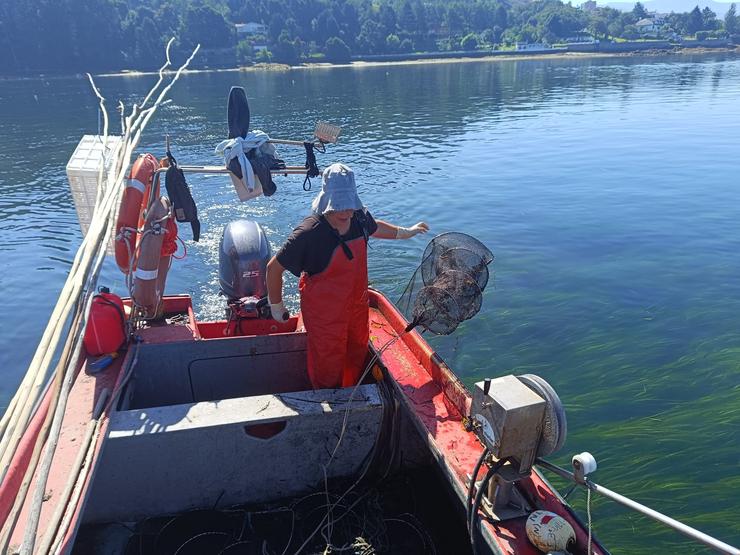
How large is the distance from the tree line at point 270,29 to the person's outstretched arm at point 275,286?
321 ft

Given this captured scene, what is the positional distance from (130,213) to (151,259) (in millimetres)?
509

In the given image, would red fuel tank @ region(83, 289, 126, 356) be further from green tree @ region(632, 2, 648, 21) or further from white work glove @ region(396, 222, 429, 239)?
green tree @ region(632, 2, 648, 21)

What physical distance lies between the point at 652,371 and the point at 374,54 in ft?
423

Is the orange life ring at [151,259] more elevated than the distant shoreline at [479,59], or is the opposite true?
the distant shoreline at [479,59]

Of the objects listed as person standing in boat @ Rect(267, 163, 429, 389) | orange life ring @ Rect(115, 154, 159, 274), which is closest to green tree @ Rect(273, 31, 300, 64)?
orange life ring @ Rect(115, 154, 159, 274)

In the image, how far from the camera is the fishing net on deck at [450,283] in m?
5.16

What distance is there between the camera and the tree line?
98.2 meters

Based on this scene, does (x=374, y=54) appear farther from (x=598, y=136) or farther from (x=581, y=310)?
(x=581, y=310)

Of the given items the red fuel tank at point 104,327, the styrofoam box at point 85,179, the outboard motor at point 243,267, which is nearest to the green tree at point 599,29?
the outboard motor at point 243,267

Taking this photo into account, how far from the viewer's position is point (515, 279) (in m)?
11.4

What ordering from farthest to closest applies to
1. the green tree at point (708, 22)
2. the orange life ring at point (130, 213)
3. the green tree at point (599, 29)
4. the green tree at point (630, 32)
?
the green tree at point (599, 29), the green tree at point (708, 22), the green tree at point (630, 32), the orange life ring at point (130, 213)

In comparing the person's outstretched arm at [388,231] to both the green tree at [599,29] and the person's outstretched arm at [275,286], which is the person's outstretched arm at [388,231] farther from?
the green tree at [599,29]

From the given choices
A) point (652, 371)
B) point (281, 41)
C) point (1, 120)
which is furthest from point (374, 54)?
point (652, 371)

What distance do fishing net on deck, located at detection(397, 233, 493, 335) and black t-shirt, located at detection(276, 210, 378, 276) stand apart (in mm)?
1336
